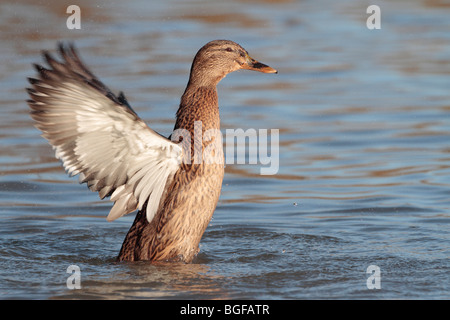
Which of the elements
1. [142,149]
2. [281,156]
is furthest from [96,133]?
[281,156]

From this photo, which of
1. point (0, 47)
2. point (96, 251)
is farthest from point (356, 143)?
point (0, 47)

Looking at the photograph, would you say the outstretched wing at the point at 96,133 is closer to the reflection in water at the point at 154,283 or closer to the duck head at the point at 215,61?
the reflection in water at the point at 154,283

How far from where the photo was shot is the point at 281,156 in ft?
31.7

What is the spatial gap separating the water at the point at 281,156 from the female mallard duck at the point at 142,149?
0.28m

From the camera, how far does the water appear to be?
6.10m

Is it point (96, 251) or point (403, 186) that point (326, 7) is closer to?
point (403, 186)

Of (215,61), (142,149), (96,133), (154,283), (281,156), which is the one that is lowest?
(154,283)

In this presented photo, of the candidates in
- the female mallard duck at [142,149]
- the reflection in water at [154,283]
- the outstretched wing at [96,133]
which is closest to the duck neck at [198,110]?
the female mallard duck at [142,149]

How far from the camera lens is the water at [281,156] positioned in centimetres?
610

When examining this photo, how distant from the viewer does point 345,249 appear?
22.4ft

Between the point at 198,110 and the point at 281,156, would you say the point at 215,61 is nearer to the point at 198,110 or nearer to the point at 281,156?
the point at 198,110

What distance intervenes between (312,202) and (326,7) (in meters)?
9.94

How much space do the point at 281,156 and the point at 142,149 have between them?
4053 mm

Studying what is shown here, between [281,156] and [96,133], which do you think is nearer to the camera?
[96,133]
